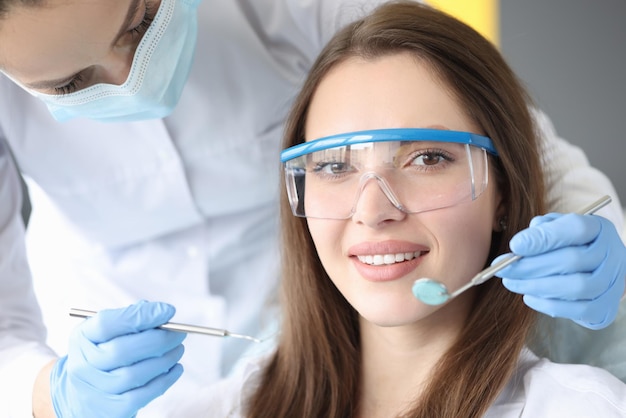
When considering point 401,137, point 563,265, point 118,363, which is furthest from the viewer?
point 118,363

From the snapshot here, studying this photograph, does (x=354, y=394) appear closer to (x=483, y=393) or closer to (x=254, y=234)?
(x=483, y=393)

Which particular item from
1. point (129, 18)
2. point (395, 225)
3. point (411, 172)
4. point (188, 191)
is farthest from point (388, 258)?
point (188, 191)

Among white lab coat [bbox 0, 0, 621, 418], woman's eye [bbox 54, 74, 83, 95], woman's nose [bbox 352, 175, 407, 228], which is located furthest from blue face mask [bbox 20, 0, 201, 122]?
woman's nose [bbox 352, 175, 407, 228]

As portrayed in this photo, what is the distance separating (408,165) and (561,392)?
627mm

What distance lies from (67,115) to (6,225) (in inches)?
25.5

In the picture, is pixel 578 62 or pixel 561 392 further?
→ pixel 578 62

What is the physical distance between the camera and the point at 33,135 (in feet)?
7.75

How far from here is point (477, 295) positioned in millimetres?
1953

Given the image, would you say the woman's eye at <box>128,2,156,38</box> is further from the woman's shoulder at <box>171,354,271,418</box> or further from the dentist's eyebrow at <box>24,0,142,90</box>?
the woman's shoulder at <box>171,354,271,418</box>

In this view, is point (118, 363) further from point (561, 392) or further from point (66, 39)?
point (561, 392)

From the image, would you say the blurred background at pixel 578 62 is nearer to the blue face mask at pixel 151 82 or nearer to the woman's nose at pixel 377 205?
the blue face mask at pixel 151 82

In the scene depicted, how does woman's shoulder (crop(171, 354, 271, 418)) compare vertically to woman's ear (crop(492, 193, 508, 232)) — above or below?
below

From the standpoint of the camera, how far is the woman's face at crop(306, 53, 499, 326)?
173 cm

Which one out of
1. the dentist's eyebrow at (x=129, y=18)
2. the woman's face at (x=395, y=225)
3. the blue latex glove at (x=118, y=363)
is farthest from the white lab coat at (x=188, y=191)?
the dentist's eyebrow at (x=129, y=18)
